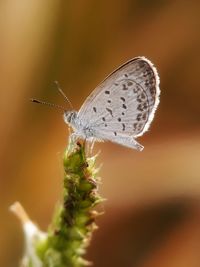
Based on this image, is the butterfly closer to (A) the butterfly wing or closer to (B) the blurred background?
(A) the butterfly wing

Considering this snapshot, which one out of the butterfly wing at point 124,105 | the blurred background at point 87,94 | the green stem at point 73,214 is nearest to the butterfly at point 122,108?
the butterfly wing at point 124,105

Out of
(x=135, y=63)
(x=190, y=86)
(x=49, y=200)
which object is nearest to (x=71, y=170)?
(x=135, y=63)

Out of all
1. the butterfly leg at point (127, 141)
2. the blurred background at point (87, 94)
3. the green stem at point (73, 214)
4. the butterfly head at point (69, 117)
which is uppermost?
the blurred background at point (87, 94)

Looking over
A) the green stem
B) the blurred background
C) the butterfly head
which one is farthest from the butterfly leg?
the blurred background

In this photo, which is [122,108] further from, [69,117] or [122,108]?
[69,117]

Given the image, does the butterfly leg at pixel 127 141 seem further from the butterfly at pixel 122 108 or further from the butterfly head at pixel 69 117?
the butterfly head at pixel 69 117

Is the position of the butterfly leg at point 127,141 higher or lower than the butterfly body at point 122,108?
lower

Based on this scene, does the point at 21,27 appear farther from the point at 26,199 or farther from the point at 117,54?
the point at 26,199
